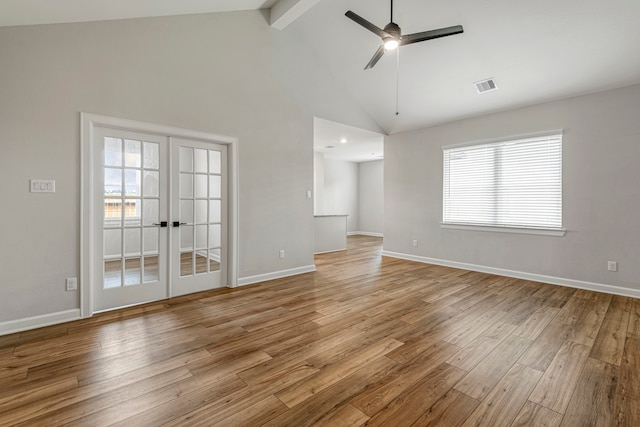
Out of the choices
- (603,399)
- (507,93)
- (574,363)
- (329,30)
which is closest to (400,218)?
(507,93)

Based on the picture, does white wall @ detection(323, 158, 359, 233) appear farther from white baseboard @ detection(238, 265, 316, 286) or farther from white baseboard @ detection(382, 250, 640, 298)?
white baseboard @ detection(238, 265, 316, 286)

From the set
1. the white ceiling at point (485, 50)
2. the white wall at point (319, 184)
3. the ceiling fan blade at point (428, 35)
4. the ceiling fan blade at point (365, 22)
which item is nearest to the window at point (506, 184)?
the white ceiling at point (485, 50)

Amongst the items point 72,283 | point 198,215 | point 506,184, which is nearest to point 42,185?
point 72,283

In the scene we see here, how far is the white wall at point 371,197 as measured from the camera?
10.2 m

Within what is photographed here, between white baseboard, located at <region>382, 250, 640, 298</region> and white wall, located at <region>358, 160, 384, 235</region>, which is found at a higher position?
white wall, located at <region>358, 160, 384, 235</region>

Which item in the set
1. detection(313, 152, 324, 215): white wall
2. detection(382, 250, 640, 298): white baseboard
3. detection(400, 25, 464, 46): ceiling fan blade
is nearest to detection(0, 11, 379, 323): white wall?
detection(400, 25, 464, 46): ceiling fan blade

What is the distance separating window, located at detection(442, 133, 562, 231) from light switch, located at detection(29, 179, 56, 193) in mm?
5703

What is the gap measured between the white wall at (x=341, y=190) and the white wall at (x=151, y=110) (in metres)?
4.92

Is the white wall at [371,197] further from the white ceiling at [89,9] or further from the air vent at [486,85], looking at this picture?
the white ceiling at [89,9]

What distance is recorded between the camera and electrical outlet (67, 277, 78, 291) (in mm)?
2865

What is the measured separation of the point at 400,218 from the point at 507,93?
2.91 metres

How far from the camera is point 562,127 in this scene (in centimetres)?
417

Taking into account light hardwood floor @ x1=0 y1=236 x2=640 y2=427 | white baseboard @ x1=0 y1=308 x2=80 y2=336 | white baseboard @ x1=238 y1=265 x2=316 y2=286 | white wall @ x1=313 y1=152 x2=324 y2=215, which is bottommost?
light hardwood floor @ x1=0 y1=236 x2=640 y2=427

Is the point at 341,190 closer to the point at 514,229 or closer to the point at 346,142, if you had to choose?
the point at 346,142
